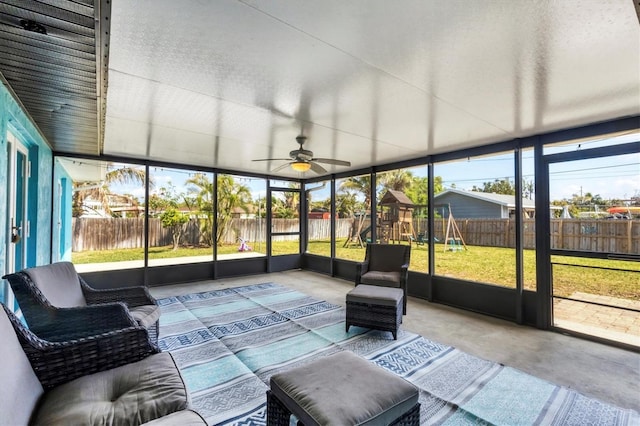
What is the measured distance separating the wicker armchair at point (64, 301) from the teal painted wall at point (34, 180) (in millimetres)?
291

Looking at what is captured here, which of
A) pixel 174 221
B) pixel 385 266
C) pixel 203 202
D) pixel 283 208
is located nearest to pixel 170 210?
pixel 174 221

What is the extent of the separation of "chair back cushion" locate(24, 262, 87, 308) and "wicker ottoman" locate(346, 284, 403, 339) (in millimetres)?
2605

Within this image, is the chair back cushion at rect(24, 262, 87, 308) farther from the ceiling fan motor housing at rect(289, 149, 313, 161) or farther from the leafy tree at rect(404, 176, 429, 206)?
the leafy tree at rect(404, 176, 429, 206)

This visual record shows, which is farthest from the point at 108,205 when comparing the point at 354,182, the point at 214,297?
the point at 354,182

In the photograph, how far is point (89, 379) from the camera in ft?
4.80

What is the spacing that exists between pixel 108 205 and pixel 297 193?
399 cm

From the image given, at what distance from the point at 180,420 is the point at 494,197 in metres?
4.49

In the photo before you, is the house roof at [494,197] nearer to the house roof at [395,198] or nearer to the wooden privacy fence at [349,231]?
the wooden privacy fence at [349,231]

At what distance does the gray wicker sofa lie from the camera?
117cm

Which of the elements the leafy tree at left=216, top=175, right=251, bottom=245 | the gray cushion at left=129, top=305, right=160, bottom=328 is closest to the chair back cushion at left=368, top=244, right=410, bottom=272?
the gray cushion at left=129, top=305, right=160, bottom=328

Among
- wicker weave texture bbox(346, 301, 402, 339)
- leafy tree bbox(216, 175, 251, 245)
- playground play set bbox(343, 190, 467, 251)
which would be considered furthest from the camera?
leafy tree bbox(216, 175, 251, 245)

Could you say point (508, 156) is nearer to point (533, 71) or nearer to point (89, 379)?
point (533, 71)

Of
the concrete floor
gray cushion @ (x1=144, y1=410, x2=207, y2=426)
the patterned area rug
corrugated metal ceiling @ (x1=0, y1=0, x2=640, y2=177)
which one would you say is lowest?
the concrete floor

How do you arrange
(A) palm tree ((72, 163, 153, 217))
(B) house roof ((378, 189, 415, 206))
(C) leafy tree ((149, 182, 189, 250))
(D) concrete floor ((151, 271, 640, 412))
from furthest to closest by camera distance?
(C) leafy tree ((149, 182, 189, 250))
(B) house roof ((378, 189, 415, 206))
(A) palm tree ((72, 163, 153, 217))
(D) concrete floor ((151, 271, 640, 412))
